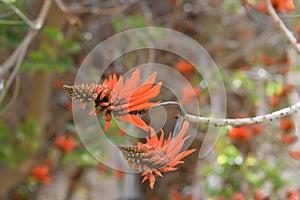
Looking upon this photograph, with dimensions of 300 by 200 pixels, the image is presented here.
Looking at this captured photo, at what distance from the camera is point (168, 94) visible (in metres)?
2.03

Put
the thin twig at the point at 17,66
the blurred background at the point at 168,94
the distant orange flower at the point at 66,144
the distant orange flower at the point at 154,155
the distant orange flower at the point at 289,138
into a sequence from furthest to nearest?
the distant orange flower at the point at 66,144 < the distant orange flower at the point at 289,138 < the blurred background at the point at 168,94 < the thin twig at the point at 17,66 < the distant orange flower at the point at 154,155

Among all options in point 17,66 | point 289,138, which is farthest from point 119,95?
point 289,138

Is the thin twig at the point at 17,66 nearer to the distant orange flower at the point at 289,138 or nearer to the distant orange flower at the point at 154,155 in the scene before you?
the distant orange flower at the point at 154,155

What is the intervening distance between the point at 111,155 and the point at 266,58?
0.79 m

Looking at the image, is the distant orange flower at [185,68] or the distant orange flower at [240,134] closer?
the distant orange flower at [240,134]

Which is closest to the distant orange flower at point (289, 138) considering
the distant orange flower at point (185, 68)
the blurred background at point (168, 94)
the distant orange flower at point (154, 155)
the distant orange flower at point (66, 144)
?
the blurred background at point (168, 94)

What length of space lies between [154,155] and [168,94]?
4.33ft

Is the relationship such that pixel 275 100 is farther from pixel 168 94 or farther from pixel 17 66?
pixel 17 66

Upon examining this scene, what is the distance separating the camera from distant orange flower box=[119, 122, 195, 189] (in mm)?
715

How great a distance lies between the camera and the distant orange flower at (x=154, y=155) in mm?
715

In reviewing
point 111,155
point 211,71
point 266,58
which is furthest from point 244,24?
point 111,155

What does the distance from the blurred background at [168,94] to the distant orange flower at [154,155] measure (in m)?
0.73

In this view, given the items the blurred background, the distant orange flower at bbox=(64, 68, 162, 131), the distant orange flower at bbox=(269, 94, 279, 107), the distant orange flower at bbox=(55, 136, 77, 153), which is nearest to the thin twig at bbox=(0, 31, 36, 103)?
the blurred background

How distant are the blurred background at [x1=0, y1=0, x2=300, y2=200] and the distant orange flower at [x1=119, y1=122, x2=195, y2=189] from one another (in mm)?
726
